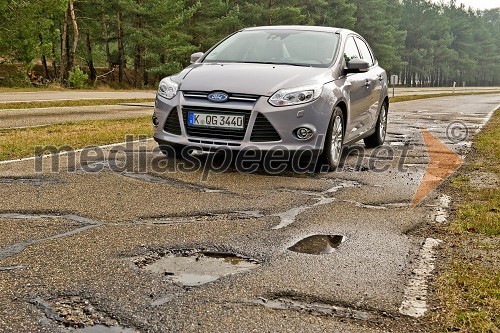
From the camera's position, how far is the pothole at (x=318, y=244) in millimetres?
4031

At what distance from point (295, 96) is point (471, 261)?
125 inches

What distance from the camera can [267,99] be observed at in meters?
6.52

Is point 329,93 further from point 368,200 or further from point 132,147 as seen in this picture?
point 132,147

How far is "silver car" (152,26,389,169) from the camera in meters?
6.54

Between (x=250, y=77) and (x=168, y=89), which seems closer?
(x=250, y=77)

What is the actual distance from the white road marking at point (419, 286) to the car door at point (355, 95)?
3.68 meters

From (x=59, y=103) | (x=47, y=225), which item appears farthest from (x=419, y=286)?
(x=59, y=103)

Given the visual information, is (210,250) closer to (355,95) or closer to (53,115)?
(355,95)

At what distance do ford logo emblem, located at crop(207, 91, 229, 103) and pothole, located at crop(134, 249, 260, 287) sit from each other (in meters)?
2.90

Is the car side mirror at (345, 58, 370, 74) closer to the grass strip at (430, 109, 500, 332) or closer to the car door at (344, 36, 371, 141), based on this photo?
the car door at (344, 36, 371, 141)

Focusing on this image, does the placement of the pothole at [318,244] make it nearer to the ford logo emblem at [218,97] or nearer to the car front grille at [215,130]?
Answer: the car front grille at [215,130]

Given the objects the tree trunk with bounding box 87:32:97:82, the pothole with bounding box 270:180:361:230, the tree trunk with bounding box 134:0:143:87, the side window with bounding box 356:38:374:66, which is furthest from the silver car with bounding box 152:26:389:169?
the tree trunk with bounding box 87:32:97:82

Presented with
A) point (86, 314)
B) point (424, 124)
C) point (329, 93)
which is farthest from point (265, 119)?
point (424, 124)

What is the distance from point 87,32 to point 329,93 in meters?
44.3
